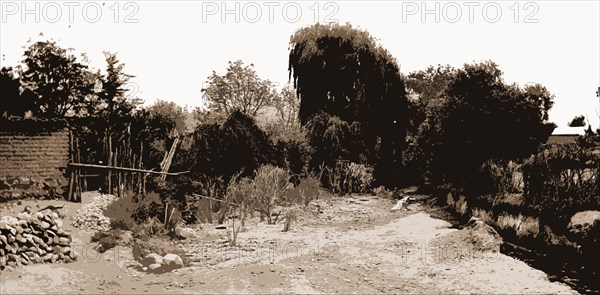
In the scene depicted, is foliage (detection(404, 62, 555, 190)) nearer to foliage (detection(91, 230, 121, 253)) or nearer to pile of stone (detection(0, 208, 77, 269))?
foliage (detection(91, 230, 121, 253))

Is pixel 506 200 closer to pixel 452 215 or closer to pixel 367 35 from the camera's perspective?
pixel 452 215

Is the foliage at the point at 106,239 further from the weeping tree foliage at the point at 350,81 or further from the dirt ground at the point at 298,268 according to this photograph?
the weeping tree foliage at the point at 350,81

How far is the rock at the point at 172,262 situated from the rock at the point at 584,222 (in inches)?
297

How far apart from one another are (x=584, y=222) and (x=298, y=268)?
5.71 meters

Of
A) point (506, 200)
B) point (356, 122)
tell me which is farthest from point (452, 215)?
point (356, 122)

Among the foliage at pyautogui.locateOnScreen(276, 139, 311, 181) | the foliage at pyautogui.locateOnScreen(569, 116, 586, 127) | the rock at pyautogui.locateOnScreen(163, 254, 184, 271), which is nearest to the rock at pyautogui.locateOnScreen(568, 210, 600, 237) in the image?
the rock at pyautogui.locateOnScreen(163, 254, 184, 271)

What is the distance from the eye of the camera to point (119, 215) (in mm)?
10203

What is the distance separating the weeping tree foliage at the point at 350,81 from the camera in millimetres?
23344

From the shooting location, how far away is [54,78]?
15820 mm

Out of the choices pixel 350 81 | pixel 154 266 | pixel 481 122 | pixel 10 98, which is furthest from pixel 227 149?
pixel 154 266

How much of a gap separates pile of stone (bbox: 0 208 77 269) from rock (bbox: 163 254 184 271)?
1.44 m

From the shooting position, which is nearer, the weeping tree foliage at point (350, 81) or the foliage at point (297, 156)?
the foliage at point (297, 156)

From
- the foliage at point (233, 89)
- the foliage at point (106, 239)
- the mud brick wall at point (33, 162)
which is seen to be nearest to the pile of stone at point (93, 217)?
the foliage at point (106, 239)

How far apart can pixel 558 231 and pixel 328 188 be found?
11.7m
